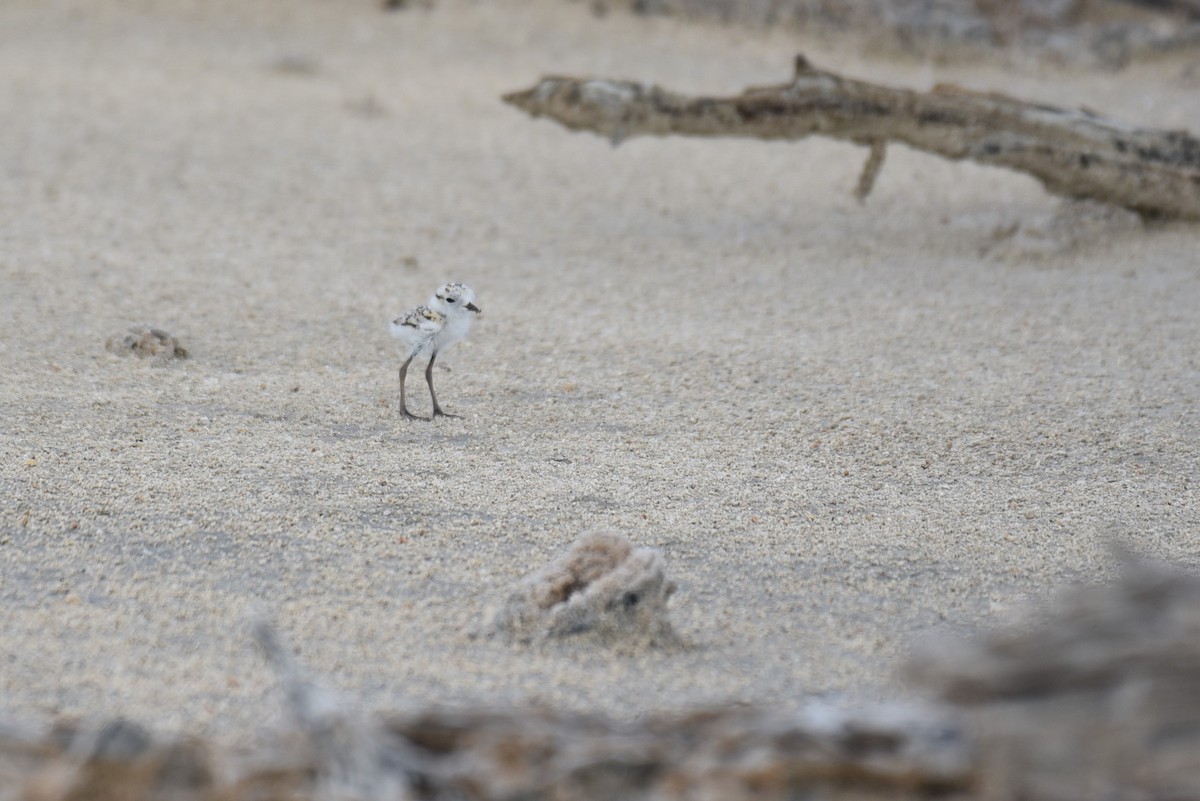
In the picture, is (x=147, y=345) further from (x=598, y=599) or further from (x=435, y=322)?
(x=598, y=599)

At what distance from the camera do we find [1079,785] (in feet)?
4.91

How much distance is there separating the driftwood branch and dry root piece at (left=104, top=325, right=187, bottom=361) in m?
2.93

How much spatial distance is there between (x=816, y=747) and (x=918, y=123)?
6.80 meters

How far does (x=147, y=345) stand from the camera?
19.1 ft

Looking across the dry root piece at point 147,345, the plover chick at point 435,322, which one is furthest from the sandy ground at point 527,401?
the plover chick at point 435,322

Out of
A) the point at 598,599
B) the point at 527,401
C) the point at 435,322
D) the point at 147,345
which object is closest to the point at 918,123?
the point at 527,401

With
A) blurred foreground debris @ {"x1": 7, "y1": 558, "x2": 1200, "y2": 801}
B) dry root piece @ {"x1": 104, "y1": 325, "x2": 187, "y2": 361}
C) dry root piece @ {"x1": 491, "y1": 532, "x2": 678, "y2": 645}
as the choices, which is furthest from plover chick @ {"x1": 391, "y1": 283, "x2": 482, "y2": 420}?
blurred foreground debris @ {"x1": 7, "y1": 558, "x2": 1200, "y2": 801}

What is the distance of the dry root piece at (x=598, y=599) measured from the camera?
3.24 meters

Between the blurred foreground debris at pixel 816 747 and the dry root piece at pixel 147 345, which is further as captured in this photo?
the dry root piece at pixel 147 345

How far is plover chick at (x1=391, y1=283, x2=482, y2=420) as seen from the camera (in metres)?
5.34

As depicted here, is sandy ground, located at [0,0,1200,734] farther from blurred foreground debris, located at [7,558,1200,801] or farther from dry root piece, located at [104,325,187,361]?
blurred foreground debris, located at [7,558,1200,801]

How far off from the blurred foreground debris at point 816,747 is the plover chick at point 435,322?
139 inches

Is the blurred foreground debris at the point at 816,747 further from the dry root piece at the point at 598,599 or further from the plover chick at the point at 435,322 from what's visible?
the plover chick at the point at 435,322

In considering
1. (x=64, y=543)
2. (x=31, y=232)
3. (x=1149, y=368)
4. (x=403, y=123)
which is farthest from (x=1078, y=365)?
(x=403, y=123)
